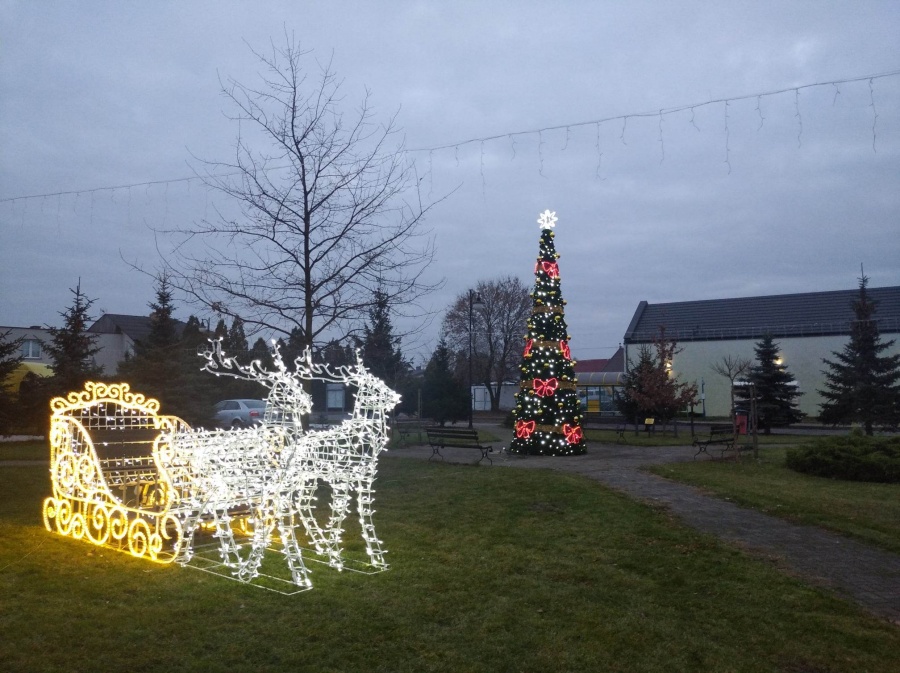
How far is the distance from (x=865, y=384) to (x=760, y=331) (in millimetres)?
14884

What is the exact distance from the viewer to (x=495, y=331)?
47031 millimetres

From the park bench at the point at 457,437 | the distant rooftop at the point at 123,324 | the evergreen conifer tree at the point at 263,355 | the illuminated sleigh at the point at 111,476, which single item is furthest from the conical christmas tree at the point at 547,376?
the distant rooftop at the point at 123,324

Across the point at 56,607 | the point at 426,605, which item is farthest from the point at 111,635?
the point at 426,605

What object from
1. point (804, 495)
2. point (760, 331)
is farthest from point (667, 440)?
point (760, 331)

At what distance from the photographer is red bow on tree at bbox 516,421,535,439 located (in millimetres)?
18516

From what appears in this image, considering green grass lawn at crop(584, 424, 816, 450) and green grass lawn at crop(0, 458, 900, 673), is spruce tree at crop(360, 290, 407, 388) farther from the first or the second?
green grass lawn at crop(584, 424, 816, 450)

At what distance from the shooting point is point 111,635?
4809 millimetres

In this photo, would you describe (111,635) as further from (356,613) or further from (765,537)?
(765,537)

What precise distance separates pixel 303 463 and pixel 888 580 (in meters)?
5.53

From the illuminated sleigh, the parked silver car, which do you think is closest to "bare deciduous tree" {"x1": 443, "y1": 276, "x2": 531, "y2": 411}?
the parked silver car

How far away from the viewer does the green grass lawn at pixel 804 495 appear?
29.4ft

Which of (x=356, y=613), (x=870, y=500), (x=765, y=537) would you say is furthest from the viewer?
(x=870, y=500)

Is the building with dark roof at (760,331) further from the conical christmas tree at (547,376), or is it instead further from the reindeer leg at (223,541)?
the reindeer leg at (223,541)

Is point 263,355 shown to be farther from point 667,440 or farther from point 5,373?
point 667,440
